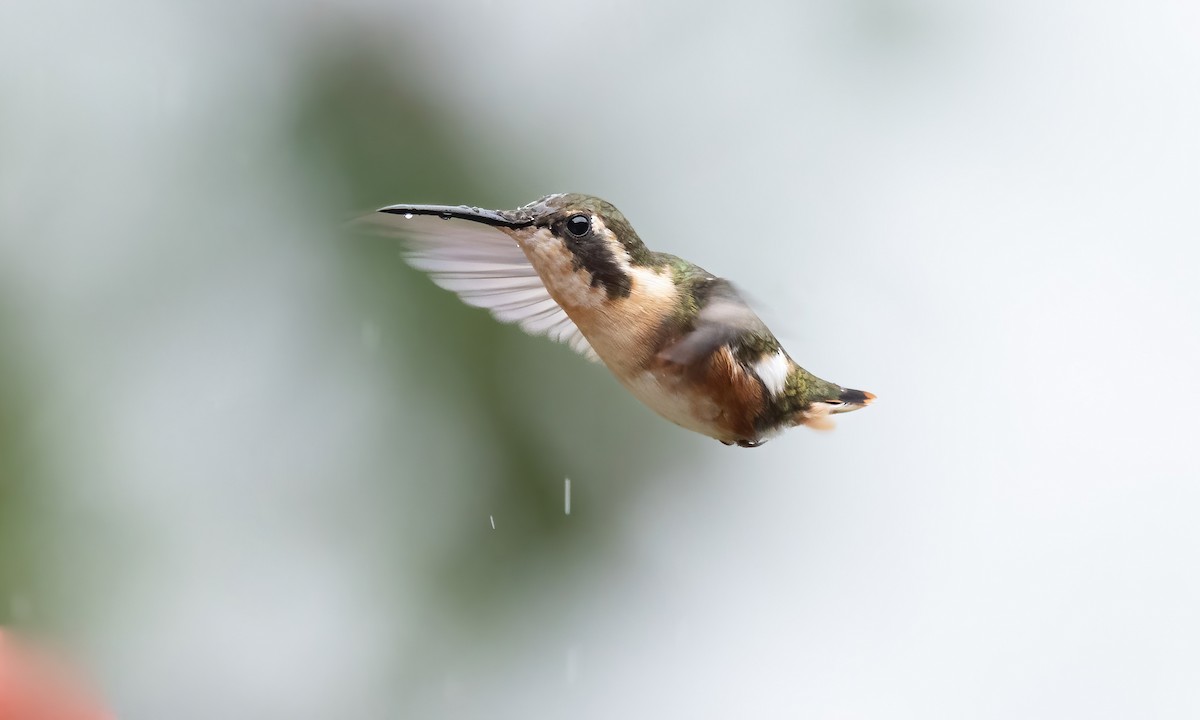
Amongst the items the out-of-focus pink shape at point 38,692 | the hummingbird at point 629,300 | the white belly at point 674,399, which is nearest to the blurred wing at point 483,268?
the hummingbird at point 629,300

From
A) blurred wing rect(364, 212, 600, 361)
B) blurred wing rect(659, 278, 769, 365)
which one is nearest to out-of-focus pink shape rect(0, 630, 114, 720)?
blurred wing rect(364, 212, 600, 361)

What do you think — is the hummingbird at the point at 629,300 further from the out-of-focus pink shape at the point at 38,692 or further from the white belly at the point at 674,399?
the out-of-focus pink shape at the point at 38,692

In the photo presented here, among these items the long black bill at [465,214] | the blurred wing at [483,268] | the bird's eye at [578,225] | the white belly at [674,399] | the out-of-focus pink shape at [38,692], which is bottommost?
the out-of-focus pink shape at [38,692]

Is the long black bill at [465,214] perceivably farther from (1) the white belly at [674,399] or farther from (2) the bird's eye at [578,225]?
(1) the white belly at [674,399]

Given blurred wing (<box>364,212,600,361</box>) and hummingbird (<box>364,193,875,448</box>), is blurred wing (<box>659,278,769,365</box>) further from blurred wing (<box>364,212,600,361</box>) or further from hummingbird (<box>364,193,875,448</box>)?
blurred wing (<box>364,212,600,361</box>)

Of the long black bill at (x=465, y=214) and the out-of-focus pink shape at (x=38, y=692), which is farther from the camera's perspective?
the out-of-focus pink shape at (x=38, y=692)

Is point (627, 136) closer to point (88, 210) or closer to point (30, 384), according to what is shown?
point (88, 210)

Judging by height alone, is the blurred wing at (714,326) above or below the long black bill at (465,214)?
below

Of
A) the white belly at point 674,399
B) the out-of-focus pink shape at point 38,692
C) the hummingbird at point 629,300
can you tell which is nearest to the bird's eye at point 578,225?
the hummingbird at point 629,300
